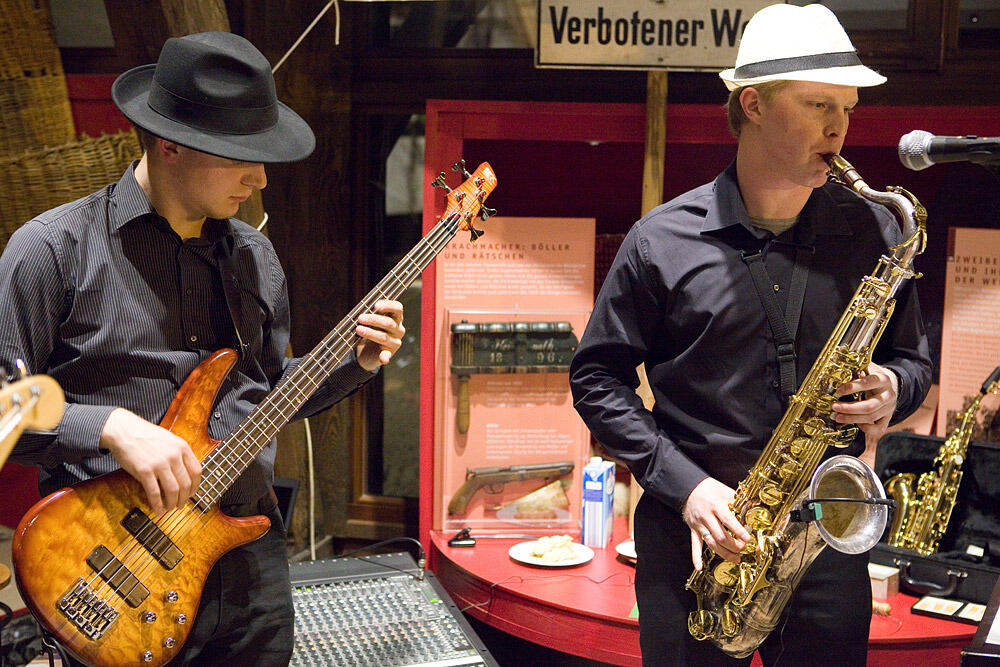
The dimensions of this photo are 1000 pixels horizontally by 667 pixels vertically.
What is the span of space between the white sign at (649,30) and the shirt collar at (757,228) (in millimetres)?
1389

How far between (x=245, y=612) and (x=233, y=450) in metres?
0.37

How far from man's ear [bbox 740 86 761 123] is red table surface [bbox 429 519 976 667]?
1690 mm

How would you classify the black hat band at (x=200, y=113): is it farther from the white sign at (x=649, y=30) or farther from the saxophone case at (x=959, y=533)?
the saxophone case at (x=959, y=533)

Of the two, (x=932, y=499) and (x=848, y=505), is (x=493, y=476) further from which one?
(x=848, y=505)

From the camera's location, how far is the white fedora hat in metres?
2.05

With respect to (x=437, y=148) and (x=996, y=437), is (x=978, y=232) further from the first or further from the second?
(x=437, y=148)

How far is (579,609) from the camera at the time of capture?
124 inches

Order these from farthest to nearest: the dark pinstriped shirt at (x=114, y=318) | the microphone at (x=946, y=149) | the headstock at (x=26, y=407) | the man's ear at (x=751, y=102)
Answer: the man's ear at (x=751, y=102) → the dark pinstriped shirt at (x=114, y=318) → the microphone at (x=946, y=149) → the headstock at (x=26, y=407)

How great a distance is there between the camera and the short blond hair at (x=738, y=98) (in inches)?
82.8

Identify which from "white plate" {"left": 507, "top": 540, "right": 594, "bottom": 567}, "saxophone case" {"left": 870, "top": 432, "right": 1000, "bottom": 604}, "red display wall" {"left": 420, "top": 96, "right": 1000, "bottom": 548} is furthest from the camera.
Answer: "red display wall" {"left": 420, "top": 96, "right": 1000, "bottom": 548}

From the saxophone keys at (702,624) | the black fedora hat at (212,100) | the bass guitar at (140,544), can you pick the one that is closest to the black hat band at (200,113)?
the black fedora hat at (212,100)

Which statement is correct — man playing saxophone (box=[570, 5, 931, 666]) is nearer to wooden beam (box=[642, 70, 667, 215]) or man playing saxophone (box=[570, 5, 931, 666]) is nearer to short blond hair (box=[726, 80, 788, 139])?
short blond hair (box=[726, 80, 788, 139])

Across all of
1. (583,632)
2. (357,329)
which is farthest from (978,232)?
(357,329)

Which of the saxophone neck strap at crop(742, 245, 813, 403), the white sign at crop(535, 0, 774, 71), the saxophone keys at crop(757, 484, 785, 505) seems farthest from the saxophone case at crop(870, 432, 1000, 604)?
the white sign at crop(535, 0, 774, 71)
